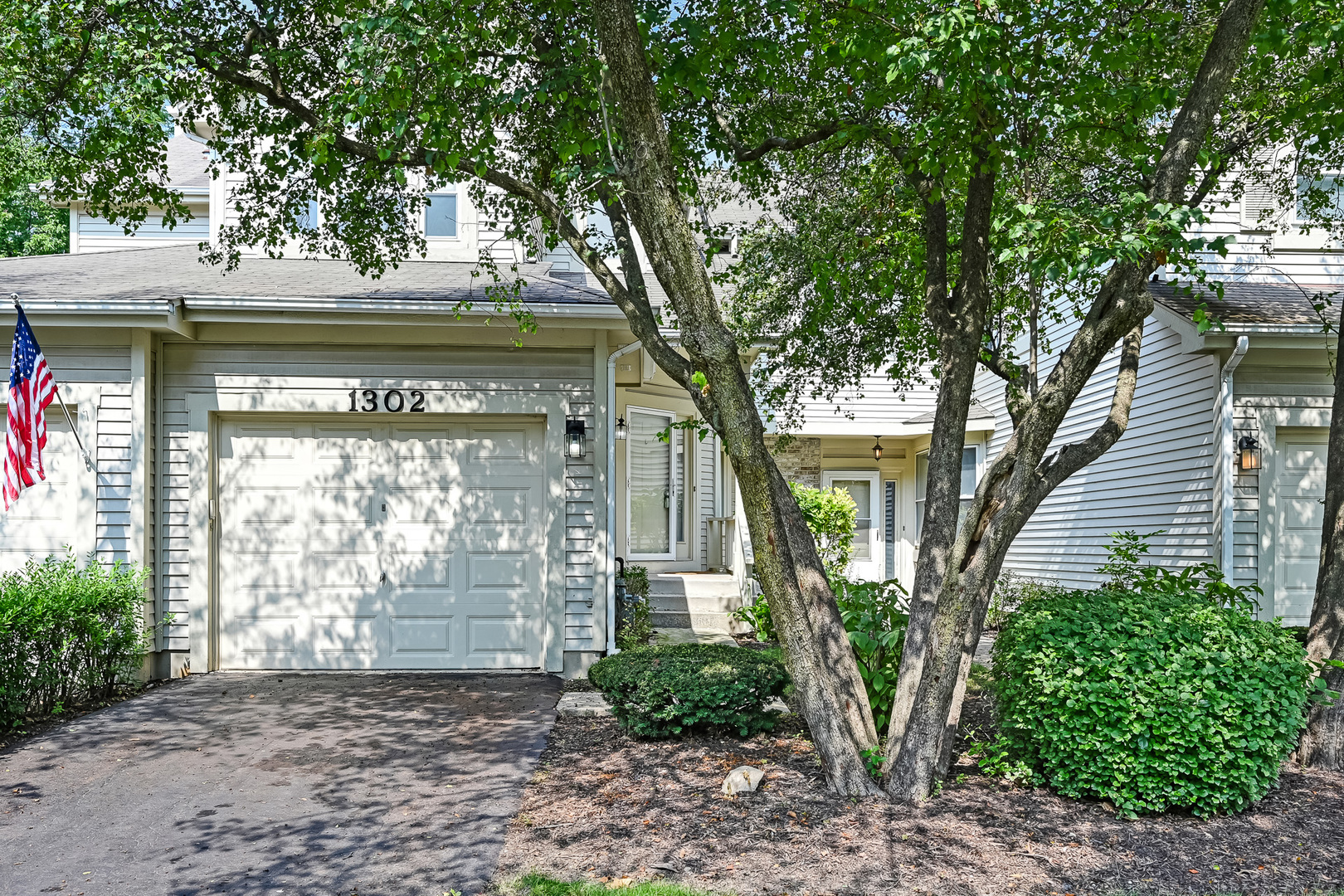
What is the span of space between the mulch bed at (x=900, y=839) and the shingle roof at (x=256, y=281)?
429 cm

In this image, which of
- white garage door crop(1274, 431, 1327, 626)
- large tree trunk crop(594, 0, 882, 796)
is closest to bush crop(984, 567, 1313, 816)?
large tree trunk crop(594, 0, 882, 796)

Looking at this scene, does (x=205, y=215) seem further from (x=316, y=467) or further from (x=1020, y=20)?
(x=1020, y=20)

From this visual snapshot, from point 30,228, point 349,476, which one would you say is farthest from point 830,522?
point 30,228

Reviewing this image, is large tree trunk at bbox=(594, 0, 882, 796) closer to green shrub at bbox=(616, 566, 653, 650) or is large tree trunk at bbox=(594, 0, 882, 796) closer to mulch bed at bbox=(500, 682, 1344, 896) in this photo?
mulch bed at bbox=(500, 682, 1344, 896)

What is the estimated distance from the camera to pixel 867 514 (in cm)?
1683

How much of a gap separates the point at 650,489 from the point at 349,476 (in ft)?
16.7

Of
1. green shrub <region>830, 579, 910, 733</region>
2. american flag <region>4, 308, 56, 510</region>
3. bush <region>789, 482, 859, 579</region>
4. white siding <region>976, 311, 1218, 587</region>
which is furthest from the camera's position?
bush <region>789, 482, 859, 579</region>

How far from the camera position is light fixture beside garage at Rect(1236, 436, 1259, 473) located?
8.59m

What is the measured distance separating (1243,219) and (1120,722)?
8.27 m

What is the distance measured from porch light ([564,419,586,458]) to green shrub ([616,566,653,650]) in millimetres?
1764

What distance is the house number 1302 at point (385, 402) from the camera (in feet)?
26.8

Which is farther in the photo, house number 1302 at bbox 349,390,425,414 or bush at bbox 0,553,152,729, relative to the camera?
house number 1302 at bbox 349,390,425,414

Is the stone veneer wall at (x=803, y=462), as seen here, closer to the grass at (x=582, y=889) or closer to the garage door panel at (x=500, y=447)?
the garage door panel at (x=500, y=447)

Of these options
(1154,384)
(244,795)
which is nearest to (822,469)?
(1154,384)
